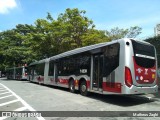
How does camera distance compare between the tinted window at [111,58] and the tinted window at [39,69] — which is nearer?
the tinted window at [111,58]

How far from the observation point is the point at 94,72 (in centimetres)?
1396

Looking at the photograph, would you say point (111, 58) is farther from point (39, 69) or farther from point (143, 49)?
point (39, 69)

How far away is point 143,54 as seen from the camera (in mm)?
12203

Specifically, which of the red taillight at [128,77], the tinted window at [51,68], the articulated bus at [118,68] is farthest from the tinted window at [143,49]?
the tinted window at [51,68]

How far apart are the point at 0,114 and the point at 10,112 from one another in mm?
450

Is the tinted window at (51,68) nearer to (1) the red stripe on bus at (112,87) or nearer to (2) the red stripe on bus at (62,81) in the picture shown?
(2) the red stripe on bus at (62,81)

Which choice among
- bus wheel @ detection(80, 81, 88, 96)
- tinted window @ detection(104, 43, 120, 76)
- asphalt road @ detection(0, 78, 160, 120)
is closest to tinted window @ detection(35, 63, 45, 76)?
bus wheel @ detection(80, 81, 88, 96)

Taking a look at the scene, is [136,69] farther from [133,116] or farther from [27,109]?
[27,109]

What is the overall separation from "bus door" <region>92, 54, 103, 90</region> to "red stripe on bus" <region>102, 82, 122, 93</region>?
68cm

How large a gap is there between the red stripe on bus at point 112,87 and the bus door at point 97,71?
26.6 inches

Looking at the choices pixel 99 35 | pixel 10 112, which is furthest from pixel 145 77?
pixel 99 35

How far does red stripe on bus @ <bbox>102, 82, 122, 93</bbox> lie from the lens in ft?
37.8

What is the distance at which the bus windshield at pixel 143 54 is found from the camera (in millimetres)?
11828

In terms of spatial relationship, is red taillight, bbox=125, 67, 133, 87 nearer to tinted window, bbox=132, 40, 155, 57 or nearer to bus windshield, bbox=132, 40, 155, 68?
bus windshield, bbox=132, 40, 155, 68
